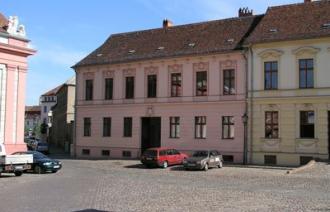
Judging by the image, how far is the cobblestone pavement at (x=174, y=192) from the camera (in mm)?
16438

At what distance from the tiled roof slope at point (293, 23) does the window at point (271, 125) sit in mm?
5468

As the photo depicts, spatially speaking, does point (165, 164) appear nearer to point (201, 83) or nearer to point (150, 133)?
point (201, 83)

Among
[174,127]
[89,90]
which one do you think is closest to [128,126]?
[174,127]

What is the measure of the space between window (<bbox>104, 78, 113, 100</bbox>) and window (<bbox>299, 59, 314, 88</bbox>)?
18419 millimetres

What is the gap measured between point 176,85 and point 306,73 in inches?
456

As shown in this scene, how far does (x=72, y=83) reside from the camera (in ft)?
257

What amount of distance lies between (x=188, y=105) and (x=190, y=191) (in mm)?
21810

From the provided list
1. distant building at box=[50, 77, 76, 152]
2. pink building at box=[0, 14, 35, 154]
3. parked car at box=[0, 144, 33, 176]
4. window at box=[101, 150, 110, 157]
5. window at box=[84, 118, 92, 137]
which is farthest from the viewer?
distant building at box=[50, 77, 76, 152]

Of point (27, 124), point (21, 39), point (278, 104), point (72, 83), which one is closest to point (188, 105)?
point (278, 104)

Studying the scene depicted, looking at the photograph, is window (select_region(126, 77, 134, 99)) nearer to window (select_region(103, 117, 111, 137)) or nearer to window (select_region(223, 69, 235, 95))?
window (select_region(103, 117, 111, 137))

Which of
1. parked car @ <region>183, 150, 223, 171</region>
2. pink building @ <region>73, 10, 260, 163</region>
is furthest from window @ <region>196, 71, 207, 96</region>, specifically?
parked car @ <region>183, 150, 223, 171</region>

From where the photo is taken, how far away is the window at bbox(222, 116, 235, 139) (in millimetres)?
40344

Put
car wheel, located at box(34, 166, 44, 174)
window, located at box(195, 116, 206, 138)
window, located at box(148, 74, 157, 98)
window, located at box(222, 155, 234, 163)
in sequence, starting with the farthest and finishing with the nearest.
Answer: window, located at box(148, 74, 157, 98)
window, located at box(195, 116, 206, 138)
window, located at box(222, 155, 234, 163)
car wheel, located at box(34, 166, 44, 174)

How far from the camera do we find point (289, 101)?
37.2 m
